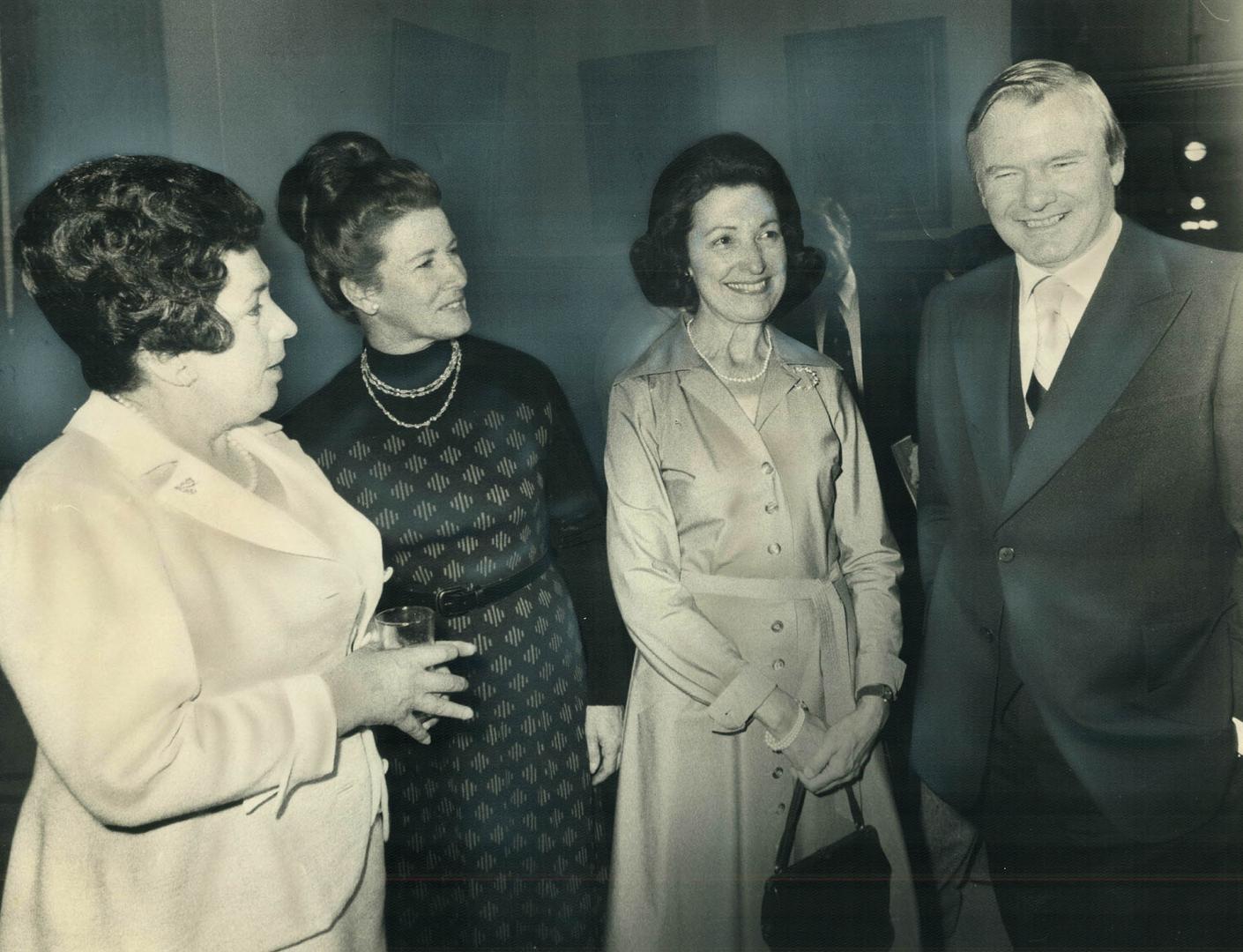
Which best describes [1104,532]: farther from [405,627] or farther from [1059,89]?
[405,627]

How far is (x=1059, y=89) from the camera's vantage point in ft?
6.33

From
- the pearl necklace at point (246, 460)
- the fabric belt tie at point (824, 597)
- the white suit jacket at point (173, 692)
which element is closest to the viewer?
the white suit jacket at point (173, 692)

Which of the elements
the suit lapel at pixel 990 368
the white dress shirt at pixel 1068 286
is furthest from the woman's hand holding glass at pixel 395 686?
the white dress shirt at pixel 1068 286

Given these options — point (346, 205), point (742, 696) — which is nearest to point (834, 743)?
point (742, 696)

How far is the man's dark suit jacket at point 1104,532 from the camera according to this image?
75.5 inches

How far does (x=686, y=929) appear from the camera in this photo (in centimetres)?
209

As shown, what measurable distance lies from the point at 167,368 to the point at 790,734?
1.22 meters

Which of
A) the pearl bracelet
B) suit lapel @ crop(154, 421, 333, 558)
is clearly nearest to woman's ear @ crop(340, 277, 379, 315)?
suit lapel @ crop(154, 421, 333, 558)

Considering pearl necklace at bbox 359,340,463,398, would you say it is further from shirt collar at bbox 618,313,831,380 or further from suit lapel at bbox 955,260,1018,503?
suit lapel at bbox 955,260,1018,503

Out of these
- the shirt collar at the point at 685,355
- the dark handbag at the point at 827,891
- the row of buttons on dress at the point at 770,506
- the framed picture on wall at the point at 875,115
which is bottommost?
the dark handbag at the point at 827,891

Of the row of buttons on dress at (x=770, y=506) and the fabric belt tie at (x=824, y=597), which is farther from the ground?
the row of buttons on dress at (x=770, y=506)

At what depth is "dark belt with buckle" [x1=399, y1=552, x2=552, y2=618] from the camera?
1998 mm

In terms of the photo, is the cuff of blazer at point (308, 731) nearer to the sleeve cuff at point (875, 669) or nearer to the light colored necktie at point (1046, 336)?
the sleeve cuff at point (875, 669)

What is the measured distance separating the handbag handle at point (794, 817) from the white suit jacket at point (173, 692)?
2.48 ft
